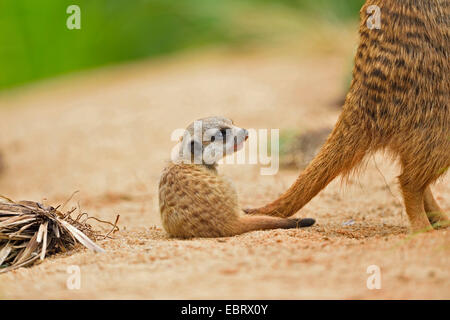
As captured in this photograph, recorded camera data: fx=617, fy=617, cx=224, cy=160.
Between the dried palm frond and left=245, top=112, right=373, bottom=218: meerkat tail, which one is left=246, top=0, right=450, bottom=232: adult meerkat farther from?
the dried palm frond

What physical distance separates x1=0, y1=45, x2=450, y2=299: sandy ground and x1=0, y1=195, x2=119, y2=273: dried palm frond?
0.10 m

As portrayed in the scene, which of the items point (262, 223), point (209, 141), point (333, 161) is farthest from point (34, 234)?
point (333, 161)

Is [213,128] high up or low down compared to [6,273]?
up

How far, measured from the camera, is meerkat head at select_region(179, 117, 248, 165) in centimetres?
333

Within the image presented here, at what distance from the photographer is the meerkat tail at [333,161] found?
3.22 metres

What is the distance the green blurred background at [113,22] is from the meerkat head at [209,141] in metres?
5.63

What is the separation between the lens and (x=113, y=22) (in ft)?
32.3

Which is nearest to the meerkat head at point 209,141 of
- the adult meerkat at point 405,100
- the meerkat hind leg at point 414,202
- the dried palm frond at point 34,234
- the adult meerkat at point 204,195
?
the adult meerkat at point 204,195

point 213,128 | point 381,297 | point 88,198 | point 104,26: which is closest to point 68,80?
point 104,26

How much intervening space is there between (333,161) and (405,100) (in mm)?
Answer: 494

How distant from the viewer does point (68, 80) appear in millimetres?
10719

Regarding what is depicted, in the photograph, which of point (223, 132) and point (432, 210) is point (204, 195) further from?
point (432, 210)
